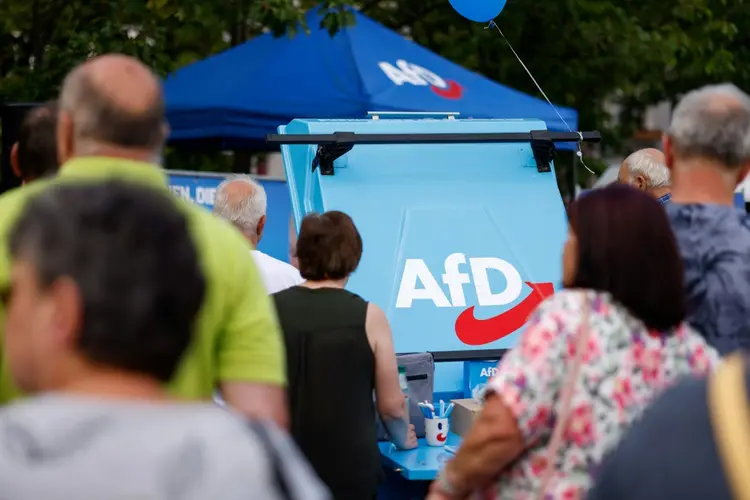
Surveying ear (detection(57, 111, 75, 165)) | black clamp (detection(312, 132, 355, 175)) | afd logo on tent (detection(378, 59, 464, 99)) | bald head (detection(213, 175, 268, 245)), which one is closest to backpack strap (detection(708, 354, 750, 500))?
ear (detection(57, 111, 75, 165))

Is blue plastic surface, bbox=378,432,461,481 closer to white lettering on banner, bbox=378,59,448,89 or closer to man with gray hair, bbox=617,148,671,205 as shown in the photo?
man with gray hair, bbox=617,148,671,205

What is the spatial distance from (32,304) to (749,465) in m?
0.88

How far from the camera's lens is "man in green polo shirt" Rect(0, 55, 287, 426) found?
2312 millimetres

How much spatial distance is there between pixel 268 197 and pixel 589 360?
601 centimetres

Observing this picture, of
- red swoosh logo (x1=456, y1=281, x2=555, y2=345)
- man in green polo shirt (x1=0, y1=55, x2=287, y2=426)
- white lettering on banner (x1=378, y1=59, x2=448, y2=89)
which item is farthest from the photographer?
white lettering on banner (x1=378, y1=59, x2=448, y2=89)

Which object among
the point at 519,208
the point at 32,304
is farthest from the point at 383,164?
the point at 32,304

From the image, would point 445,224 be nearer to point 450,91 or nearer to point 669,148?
point 669,148

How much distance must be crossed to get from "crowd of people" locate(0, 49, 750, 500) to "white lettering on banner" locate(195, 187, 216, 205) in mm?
3592

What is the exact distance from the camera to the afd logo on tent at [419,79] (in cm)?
903

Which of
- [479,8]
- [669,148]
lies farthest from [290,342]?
[479,8]

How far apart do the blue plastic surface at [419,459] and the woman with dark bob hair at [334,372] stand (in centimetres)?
30

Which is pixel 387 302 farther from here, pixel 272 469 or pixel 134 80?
pixel 272 469

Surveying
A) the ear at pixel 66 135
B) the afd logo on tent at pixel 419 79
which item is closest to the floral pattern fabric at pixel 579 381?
the ear at pixel 66 135

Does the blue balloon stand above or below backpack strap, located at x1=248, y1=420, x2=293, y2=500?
above
